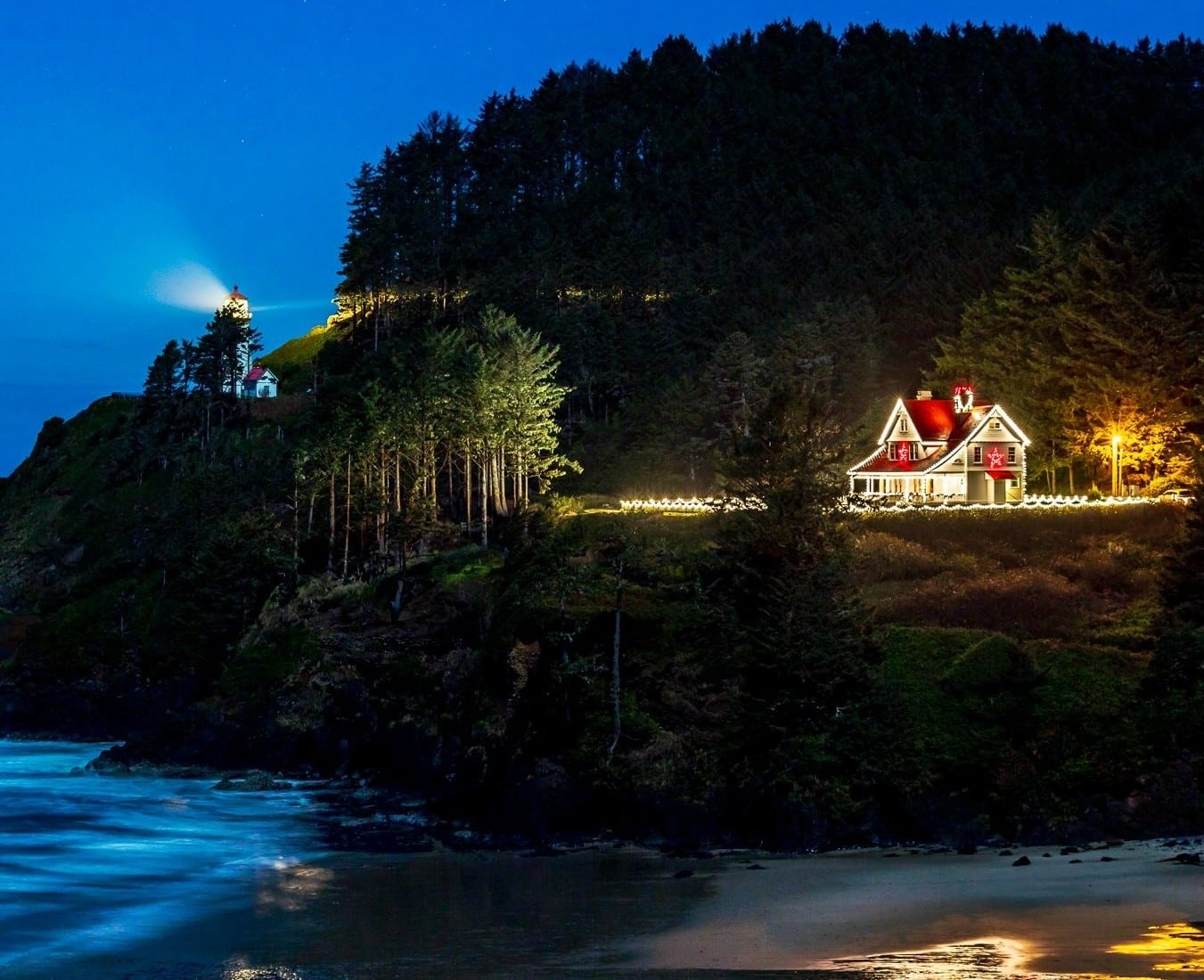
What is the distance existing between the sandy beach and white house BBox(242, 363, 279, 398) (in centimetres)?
12014

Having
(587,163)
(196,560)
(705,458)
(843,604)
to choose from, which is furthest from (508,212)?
(843,604)

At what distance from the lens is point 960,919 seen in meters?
25.1

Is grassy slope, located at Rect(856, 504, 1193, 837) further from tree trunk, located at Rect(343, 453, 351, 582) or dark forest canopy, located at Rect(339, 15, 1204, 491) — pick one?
tree trunk, located at Rect(343, 453, 351, 582)

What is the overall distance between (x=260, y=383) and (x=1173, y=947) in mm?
133399

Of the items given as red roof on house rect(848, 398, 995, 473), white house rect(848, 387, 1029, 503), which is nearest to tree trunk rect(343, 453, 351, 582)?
white house rect(848, 387, 1029, 503)

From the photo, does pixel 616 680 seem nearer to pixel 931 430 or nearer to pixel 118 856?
pixel 118 856

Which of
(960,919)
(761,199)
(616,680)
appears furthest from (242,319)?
(960,919)

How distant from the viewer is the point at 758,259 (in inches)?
5271

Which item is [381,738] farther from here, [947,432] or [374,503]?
[947,432]

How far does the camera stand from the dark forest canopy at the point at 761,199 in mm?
109750

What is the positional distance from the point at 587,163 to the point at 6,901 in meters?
151

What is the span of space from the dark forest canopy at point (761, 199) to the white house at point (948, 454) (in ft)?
49.7

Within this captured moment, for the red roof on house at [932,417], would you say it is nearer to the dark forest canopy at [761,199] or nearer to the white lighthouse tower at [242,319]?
the dark forest canopy at [761,199]

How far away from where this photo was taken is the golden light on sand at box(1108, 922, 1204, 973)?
1995 centimetres
